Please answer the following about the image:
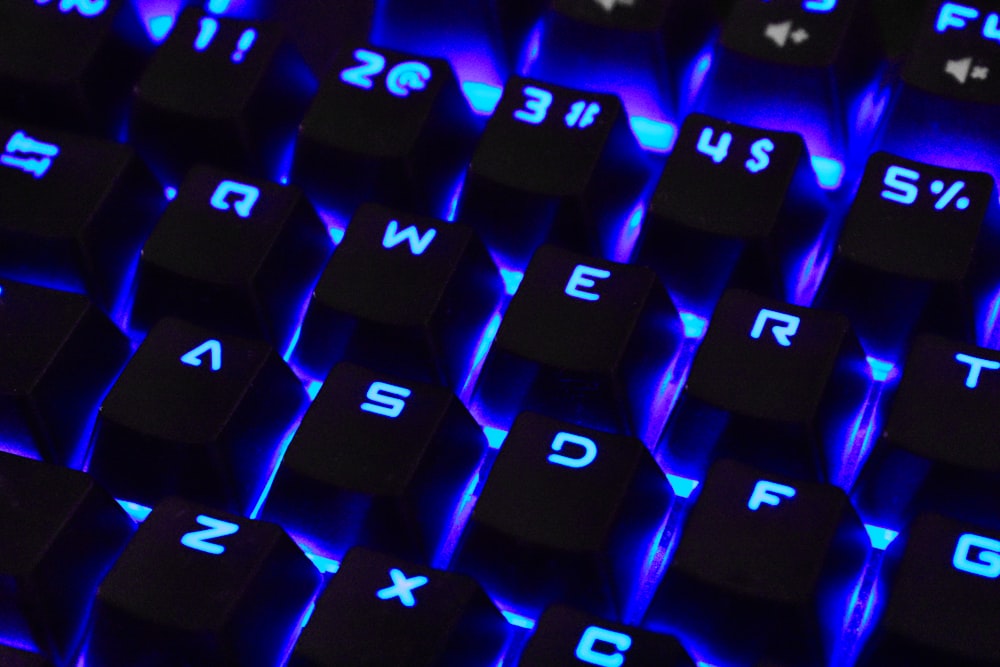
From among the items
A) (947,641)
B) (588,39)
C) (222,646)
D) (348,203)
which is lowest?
(222,646)

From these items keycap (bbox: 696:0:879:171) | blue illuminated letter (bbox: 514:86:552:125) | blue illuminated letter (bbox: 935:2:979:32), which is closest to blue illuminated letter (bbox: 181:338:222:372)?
blue illuminated letter (bbox: 514:86:552:125)

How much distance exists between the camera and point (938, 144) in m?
0.82

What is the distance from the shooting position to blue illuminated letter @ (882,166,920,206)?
0.77 m

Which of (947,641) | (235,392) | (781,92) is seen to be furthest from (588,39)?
(947,641)

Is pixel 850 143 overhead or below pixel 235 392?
overhead

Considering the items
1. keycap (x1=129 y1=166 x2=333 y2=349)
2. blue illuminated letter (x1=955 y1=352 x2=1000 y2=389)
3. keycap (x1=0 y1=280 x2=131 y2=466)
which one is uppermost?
blue illuminated letter (x1=955 y1=352 x2=1000 y2=389)

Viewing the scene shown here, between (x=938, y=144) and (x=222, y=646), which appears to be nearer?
(x=222, y=646)

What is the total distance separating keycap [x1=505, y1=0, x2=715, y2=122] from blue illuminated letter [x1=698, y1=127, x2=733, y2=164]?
0.19ft

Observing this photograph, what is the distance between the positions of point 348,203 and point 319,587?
229 mm

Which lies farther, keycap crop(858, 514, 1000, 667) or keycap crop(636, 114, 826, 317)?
keycap crop(636, 114, 826, 317)

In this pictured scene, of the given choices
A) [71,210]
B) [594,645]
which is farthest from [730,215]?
[71,210]

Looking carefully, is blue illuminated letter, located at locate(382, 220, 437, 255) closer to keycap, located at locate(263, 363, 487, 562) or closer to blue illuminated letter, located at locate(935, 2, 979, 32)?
keycap, located at locate(263, 363, 487, 562)

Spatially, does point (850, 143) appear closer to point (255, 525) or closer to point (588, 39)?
point (588, 39)

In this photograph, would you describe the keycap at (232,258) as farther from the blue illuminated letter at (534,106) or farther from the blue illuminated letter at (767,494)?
the blue illuminated letter at (767,494)
